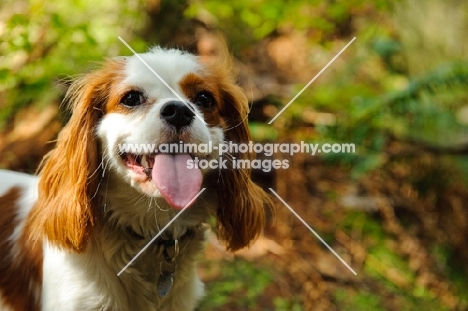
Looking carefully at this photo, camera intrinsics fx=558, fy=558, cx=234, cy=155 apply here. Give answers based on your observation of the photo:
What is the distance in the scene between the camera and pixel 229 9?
4.86 m

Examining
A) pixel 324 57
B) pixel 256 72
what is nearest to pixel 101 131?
pixel 256 72

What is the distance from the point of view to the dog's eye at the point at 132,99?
2.21 metres

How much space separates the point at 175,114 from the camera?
2074 millimetres

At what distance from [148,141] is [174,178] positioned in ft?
0.55

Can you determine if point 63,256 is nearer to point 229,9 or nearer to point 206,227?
point 206,227

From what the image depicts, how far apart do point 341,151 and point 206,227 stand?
6.74 ft

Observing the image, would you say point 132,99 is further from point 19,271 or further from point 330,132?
point 330,132

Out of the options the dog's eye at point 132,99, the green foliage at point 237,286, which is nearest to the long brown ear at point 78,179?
the dog's eye at point 132,99

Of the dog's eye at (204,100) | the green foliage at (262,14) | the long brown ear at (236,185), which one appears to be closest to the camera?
the dog's eye at (204,100)

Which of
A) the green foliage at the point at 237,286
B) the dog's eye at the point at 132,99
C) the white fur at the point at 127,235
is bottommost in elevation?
the green foliage at the point at 237,286

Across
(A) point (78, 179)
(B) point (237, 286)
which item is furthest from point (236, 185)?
(B) point (237, 286)

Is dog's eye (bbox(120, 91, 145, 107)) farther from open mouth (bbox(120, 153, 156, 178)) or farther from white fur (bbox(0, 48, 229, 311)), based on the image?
open mouth (bbox(120, 153, 156, 178))

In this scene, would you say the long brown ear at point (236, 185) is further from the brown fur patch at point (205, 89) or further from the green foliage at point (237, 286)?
the green foliage at point (237, 286)

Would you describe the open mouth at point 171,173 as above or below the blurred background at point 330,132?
above
